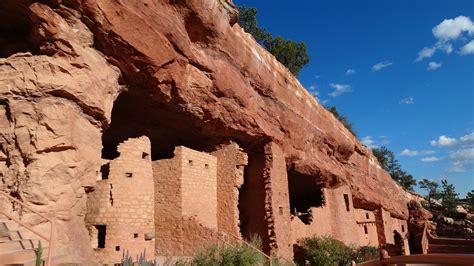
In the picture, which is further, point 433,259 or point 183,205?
point 183,205

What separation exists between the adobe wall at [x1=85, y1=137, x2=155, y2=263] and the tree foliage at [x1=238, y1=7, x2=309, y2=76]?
75.3 feet

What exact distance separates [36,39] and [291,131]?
9.66m

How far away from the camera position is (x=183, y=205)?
10742 mm

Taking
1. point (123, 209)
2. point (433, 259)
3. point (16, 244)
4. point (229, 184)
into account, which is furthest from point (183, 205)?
point (433, 259)

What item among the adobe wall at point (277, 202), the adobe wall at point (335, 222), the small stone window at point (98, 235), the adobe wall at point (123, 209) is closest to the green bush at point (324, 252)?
the adobe wall at point (335, 222)

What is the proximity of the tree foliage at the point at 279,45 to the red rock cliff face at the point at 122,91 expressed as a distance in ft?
50.9

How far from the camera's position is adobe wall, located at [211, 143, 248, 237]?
12.2 metres

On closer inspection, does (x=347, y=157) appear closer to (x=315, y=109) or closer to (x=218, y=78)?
(x=315, y=109)

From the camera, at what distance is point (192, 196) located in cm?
1123

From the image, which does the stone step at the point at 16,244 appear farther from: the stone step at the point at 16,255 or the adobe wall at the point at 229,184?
the adobe wall at the point at 229,184

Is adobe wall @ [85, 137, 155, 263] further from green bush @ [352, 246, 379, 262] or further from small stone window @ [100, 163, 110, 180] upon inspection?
green bush @ [352, 246, 379, 262]

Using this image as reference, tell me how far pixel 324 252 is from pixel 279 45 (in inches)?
814

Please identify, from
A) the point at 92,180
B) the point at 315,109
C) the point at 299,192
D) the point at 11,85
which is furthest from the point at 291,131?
the point at 11,85

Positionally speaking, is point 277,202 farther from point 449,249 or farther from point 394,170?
point 394,170
